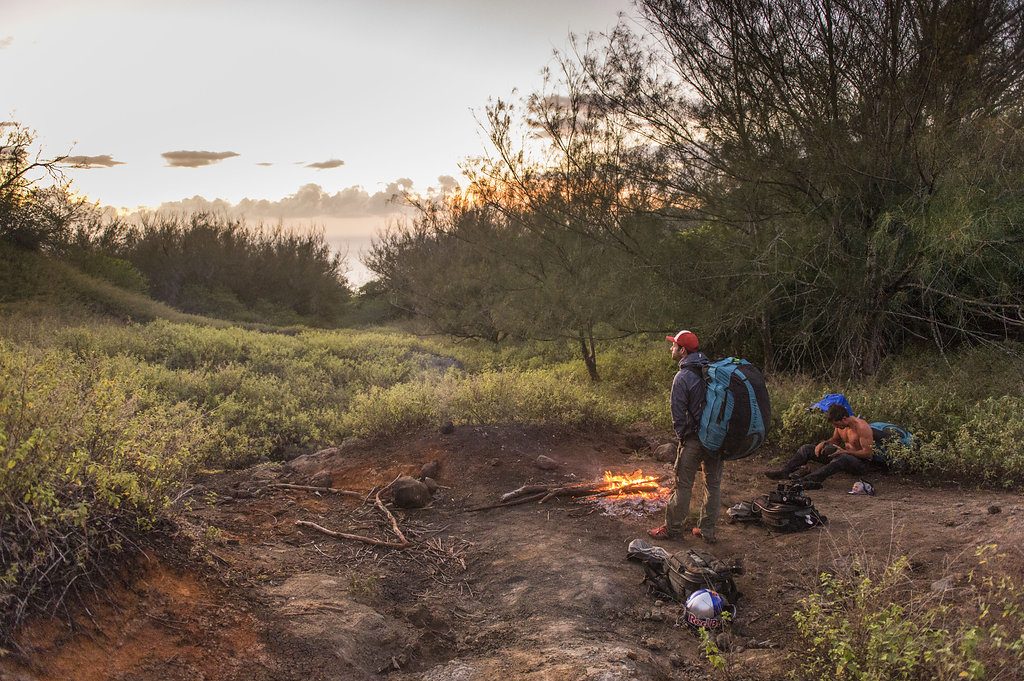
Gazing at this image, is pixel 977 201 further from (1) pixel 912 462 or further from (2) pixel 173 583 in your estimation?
(2) pixel 173 583

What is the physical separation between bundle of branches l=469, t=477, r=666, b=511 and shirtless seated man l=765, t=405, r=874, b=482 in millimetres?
1728

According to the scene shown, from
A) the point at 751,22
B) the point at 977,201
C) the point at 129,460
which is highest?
the point at 751,22

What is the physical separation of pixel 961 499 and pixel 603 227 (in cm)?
794

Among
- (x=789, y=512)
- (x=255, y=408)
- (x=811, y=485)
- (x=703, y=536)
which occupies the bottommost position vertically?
(x=703, y=536)

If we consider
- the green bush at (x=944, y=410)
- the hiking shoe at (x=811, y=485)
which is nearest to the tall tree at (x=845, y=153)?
the green bush at (x=944, y=410)

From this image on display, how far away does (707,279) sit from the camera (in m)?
11.5

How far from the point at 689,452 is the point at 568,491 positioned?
64.0 inches

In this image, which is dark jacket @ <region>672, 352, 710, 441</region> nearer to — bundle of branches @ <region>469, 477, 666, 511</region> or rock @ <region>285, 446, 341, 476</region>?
bundle of branches @ <region>469, 477, 666, 511</region>

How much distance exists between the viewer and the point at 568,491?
720cm

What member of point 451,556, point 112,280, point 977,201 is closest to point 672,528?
point 451,556

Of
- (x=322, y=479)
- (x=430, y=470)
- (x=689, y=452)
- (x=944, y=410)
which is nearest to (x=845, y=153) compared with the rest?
(x=944, y=410)

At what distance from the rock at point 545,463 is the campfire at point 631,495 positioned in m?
0.62

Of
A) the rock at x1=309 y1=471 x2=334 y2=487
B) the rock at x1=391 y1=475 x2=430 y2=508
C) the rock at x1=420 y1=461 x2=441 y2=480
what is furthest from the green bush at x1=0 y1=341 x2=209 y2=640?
the rock at x1=420 y1=461 x2=441 y2=480

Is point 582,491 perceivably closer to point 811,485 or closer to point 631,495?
point 631,495
